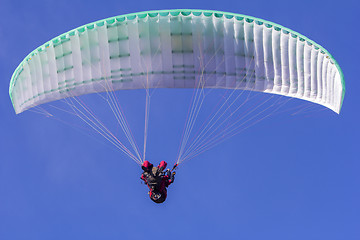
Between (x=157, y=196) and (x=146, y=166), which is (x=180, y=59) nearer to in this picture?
(x=146, y=166)

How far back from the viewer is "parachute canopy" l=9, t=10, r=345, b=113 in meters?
18.2

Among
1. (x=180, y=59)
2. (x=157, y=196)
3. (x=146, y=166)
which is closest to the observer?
(x=146, y=166)

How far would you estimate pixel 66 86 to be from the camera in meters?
19.3

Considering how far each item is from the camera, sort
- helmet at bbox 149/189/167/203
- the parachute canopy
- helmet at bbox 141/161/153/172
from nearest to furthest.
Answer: helmet at bbox 141/161/153/172 < helmet at bbox 149/189/167/203 < the parachute canopy

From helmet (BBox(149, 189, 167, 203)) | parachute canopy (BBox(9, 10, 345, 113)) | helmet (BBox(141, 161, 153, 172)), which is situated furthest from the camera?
parachute canopy (BBox(9, 10, 345, 113))

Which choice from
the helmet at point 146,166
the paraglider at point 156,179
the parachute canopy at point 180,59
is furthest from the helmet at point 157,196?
the parachute canopy at point 180,59

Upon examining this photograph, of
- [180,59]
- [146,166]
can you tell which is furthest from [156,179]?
[180,59]

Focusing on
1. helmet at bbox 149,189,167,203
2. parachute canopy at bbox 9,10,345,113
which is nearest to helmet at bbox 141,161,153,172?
helmet at bbox 149,189,167,203

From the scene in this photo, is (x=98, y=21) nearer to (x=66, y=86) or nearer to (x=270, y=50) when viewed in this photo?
(x=66, y=86)

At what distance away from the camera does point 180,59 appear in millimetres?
18812

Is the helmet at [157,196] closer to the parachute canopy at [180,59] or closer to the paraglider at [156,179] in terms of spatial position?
the paraglider at [156,179]

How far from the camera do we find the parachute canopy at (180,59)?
1819 centimetres

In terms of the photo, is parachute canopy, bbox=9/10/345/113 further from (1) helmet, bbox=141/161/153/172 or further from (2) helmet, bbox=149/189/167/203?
(2) helmet, bbox=149/189/167/203

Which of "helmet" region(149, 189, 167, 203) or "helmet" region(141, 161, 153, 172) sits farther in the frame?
"helmet" region(149, 189, 167, 203)
